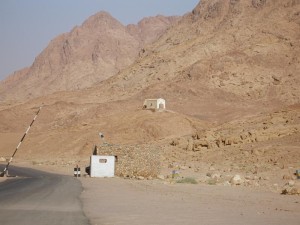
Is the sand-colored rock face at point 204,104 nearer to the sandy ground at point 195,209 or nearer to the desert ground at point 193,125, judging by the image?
the desert ground at point 193,125

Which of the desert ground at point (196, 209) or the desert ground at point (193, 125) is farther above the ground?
the desert ground at point (193, 125)

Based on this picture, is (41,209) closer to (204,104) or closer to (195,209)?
(195,209)

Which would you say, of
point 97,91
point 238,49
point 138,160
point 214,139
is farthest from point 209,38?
point 138,160

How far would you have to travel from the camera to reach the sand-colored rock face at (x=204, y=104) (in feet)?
151

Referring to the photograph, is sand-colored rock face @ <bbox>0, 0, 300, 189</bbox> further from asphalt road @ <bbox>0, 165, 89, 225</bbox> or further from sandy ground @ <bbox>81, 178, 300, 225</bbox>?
asphalt road @ <bbox>0, 165, 89, 225</bbox>

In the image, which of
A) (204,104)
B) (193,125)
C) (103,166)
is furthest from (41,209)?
(204,104)

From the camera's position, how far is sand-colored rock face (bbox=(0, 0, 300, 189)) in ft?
151

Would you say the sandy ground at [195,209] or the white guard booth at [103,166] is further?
the white guard booth at [103,166]

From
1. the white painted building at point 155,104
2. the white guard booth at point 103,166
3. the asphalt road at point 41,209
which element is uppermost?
the white painted building at point 155,104

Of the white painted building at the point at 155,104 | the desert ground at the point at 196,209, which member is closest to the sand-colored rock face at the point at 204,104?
the white painted building at the point at 155,104

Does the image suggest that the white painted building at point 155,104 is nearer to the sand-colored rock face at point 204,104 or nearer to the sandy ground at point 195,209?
the sand-colored rock face at point 204,104

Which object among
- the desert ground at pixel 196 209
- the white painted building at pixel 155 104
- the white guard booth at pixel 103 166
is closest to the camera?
the desert ground at pixel 196 209

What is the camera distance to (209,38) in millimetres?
121312

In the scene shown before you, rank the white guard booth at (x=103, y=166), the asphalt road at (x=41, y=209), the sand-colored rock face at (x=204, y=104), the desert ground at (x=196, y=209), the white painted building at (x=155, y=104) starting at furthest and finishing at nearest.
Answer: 1. the white painted building at (x=155, y=104)
2. the sand-colored rock face at (x=204, y=104)
3. the white guard booth at (x=103, y=166)
4. the desert ground at (x=196, y=209)
5. the asphalt road at (x=41, y=209)
